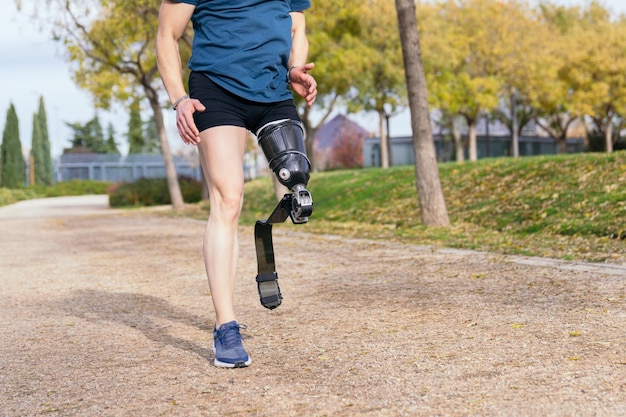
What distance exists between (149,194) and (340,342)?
26.9 meters

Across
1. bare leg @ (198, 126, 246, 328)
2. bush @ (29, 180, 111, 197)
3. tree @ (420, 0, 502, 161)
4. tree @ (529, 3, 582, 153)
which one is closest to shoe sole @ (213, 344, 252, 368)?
bare leg @ (198, 126, 246, 328)

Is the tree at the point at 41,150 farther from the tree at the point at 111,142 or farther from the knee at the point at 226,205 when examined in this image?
the knee at the point at 226,205

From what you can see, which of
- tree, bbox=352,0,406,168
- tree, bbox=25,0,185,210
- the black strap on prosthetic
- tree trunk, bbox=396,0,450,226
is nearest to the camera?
the black strap on prosthetic

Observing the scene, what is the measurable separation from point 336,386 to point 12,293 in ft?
14.7

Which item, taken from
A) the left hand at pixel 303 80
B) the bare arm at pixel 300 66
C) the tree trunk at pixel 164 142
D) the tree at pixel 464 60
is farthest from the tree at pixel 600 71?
the left hand at pixel 303 80

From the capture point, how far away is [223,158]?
11.6ft

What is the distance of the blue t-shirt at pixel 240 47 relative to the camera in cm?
355

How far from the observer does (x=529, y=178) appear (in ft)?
41.1

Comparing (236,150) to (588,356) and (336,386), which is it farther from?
(588,356)

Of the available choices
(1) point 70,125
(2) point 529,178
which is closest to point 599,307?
(2) point 529,178

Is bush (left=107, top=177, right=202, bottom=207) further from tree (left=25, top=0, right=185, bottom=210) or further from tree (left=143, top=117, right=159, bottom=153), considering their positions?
tree (left=143, top=117, right=159, bottom=153)

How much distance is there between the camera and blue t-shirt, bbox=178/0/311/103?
3.55m

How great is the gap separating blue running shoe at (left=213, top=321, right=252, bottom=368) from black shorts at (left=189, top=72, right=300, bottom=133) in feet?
2.91

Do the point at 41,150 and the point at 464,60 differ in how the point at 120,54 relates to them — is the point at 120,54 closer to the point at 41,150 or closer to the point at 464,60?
the point at 464,60
